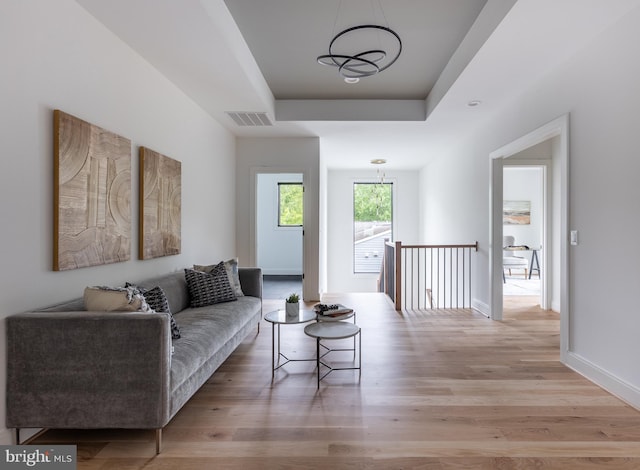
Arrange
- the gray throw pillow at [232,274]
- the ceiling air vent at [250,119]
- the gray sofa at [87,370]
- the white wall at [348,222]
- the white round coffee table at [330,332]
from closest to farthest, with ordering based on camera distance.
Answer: the gray sofa at [87,370]
the white round coffee table at [330,332]
the gray throw pillow at [232,274]
the ceiling air vent at [250,119]
the white wall at [348,222]

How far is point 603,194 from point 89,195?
12.3 feet

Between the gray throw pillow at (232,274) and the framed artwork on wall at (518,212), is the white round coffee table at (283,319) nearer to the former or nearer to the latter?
the gray throw pillow at (232,274)

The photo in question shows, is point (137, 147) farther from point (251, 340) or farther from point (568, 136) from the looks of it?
point (568, 136)

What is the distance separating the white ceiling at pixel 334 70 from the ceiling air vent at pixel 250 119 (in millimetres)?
103

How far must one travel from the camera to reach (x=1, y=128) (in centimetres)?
178

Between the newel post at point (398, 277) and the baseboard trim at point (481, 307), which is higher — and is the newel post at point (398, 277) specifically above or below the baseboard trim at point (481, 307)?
above

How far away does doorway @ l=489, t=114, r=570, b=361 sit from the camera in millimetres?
3055

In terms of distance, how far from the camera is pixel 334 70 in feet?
12.7

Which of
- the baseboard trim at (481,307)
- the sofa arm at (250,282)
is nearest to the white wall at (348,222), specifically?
the baseboard trim at (481,307)

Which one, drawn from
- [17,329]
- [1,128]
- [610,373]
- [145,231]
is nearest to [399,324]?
[610,373]

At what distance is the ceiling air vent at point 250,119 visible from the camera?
4.52m

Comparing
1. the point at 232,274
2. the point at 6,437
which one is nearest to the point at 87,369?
the point at 6,437

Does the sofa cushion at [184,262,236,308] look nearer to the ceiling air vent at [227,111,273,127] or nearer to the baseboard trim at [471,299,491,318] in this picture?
the ceiling air vent at [227,111,273,127]

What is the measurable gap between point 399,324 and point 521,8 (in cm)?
334
